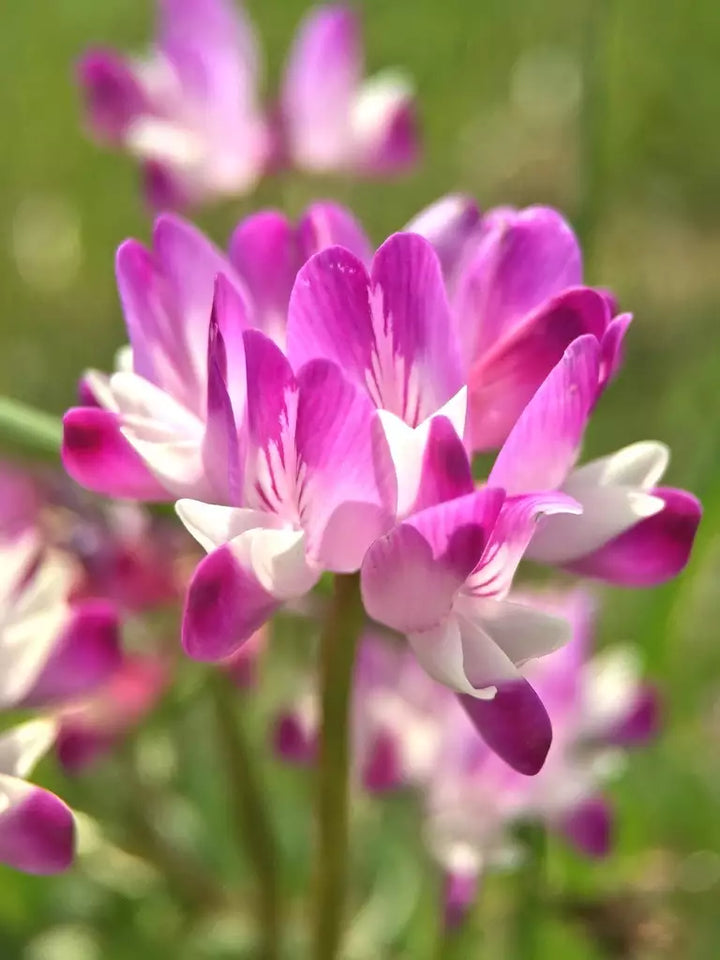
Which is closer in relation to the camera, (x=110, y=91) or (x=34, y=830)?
(x=34, y=830)

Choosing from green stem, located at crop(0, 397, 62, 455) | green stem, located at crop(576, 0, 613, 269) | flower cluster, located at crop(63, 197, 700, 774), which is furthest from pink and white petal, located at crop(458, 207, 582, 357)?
green stem, located at crop(576, 0, 613, 269)

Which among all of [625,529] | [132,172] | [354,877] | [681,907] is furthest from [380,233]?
[625,529]

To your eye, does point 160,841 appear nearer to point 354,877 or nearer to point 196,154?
point 354,877

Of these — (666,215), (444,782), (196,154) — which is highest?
(196,154)

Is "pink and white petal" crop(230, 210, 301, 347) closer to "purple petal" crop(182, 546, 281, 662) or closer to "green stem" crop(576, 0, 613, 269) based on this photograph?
"purple petal" crop(182, 546, 281, 662)

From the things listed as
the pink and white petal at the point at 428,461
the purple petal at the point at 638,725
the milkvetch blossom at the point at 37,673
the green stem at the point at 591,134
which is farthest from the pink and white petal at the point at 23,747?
the green stem at the point at 591,134

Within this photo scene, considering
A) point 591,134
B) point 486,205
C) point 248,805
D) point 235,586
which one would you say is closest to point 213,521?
point 235,586

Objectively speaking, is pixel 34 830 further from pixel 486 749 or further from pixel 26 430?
pixel 486 749
